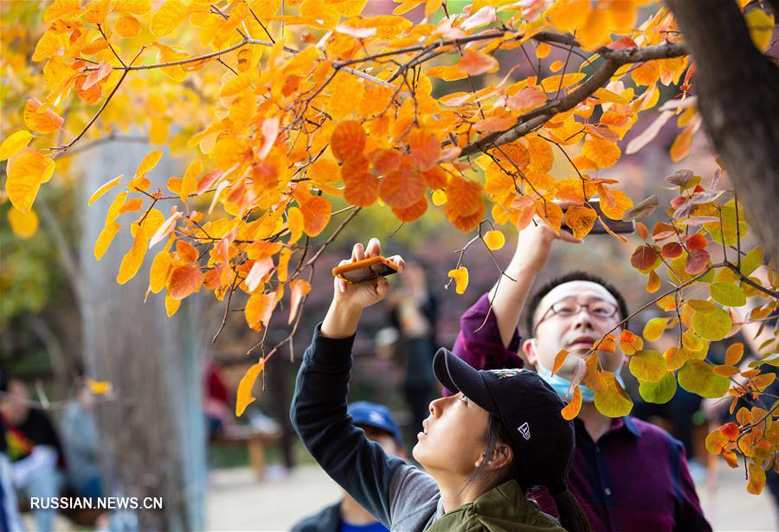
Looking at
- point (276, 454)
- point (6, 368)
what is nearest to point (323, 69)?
point (276, 454)

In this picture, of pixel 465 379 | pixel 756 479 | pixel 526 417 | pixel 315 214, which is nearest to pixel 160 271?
pixel 315 214

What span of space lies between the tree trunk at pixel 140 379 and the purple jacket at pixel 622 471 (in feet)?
12.0

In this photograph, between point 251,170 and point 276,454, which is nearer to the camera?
point 251,170

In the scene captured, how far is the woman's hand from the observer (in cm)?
197

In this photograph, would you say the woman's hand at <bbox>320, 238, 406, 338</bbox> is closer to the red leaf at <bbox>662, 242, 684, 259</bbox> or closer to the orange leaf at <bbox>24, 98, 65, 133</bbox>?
the red leaf at <bbox>662, 242, 684, 259</bbox>

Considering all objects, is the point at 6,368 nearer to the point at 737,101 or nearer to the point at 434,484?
the point at 434,484

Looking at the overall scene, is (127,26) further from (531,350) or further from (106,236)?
(531,350)

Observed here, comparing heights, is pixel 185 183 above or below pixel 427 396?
above

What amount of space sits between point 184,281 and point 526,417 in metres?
0.77

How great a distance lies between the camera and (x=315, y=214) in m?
1.58

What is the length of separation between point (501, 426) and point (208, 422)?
8.79 metres

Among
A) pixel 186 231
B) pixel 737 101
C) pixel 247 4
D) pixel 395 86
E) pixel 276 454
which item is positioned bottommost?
pixel 276 454

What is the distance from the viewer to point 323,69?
137cm

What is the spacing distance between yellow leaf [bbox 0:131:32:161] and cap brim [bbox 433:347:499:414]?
92cm
